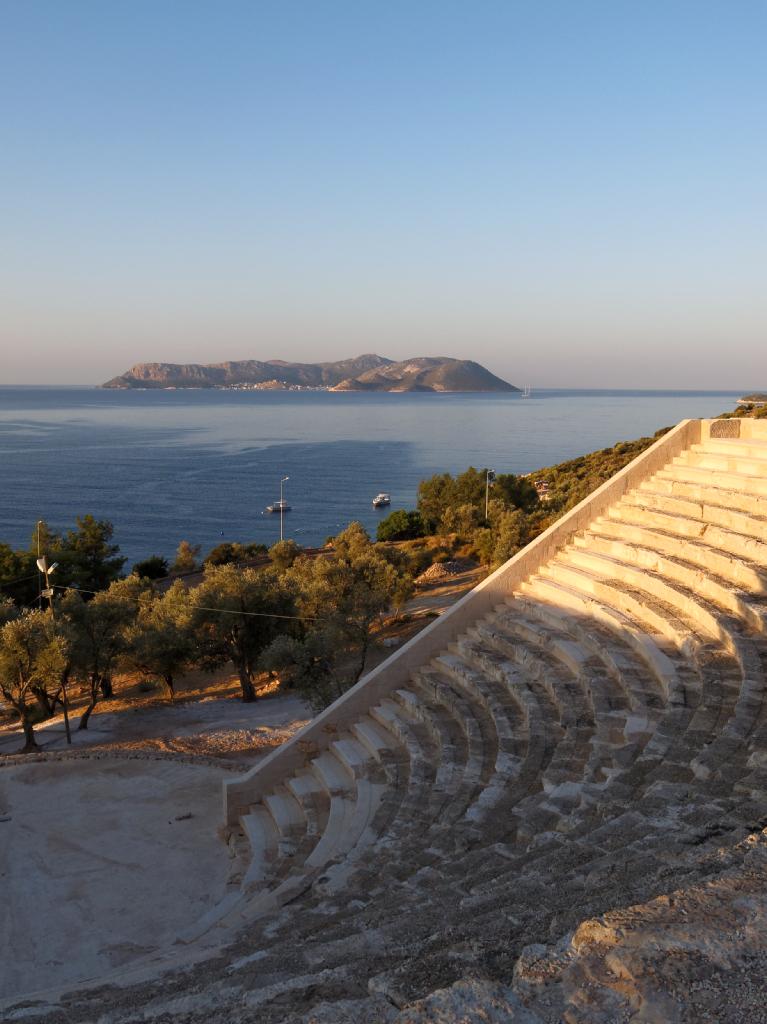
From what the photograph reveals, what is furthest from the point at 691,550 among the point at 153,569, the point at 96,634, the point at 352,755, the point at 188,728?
the point at 153,569

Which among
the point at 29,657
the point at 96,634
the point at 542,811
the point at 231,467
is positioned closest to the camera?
the point at 542,811

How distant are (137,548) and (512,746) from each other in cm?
5820

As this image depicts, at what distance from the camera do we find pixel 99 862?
9820 mm

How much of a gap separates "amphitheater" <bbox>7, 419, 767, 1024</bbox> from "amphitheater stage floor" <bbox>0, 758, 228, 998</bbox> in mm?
638

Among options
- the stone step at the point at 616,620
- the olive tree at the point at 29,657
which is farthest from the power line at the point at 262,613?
the stone step at the point at 616,620

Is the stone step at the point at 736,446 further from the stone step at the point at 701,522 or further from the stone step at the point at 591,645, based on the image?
the stone step at the point at 591,645

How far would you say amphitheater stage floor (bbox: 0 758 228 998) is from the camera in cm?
793

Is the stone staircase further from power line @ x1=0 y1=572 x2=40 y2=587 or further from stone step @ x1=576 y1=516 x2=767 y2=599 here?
power line @ x1=0 y1=572 x2=40 y2=587

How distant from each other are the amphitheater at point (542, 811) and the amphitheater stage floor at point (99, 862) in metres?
0.64

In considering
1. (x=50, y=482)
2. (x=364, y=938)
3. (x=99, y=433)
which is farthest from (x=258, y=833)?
(x=99, y=433)

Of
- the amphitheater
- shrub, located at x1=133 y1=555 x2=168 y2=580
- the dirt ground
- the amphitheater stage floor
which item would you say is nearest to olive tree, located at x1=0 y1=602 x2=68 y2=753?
the dirt ground

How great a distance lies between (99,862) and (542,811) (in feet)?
21.0

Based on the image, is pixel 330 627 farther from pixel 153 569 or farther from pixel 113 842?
pixel 153 569

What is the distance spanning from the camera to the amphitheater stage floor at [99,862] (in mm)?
7930
